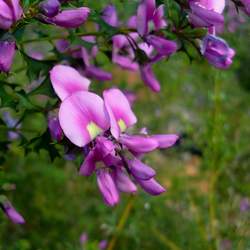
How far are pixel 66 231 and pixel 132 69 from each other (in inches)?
65.6

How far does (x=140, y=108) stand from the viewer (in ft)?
15.7

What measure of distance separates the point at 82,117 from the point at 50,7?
0.21 meters

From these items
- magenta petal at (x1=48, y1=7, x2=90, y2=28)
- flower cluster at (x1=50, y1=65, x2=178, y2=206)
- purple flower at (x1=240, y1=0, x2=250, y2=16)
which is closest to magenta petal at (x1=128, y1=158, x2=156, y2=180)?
flower cluster at (x1=50, y1=65, x2=178, y2=206)

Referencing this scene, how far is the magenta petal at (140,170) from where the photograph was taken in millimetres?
1285

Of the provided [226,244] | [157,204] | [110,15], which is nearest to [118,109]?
[110,15]

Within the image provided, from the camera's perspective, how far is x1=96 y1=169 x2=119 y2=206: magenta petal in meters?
1.32

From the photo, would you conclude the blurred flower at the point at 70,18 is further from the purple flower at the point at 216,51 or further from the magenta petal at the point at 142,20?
the purple flower at the point at 216,51

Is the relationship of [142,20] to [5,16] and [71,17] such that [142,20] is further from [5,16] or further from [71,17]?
[5,16]

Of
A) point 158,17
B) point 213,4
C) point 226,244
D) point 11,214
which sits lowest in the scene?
point 226,244

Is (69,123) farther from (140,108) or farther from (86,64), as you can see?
(140,108)

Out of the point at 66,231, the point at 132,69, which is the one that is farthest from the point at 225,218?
the point at 132,69

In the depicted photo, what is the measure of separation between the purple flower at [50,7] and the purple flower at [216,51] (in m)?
0.36

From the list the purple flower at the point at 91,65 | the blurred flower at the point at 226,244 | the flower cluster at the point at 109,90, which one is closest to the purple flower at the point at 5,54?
the flower cluster at the point at 109,90

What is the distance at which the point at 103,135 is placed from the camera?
51.4 inches
